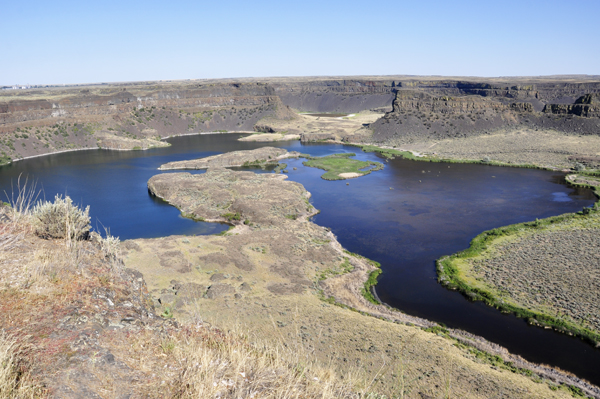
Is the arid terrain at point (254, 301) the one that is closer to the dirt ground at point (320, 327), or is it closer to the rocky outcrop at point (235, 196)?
the dirt ground at point (320, 327)

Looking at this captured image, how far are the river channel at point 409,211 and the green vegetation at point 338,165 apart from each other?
85.4 inches

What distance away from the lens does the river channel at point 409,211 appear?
23.0 metres

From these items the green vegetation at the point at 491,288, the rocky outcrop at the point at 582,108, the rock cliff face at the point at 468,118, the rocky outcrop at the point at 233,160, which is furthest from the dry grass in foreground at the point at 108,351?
the rocky outcrop at the point at 582,108

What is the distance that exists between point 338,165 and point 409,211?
26719 millimetres

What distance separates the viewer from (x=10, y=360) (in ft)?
19.8

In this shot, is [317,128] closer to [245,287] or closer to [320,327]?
[245,287]

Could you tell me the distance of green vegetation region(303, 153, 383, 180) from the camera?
6353 centimetres

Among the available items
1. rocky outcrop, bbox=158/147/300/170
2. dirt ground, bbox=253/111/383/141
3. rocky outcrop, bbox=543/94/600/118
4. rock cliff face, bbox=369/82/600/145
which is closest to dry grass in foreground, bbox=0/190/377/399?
rocky outcrop, bbox=158/147/300/170

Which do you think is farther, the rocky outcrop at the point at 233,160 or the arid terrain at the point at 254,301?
the rocky outcrop at the point at 233,160

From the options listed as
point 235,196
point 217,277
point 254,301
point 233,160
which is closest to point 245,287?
point 254,301

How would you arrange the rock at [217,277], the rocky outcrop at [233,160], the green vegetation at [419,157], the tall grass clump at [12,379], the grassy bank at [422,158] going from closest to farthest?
the tall grass clump at [12,379] < the rock at [217,277] < the grassy bank at [422,158] < the green vegetation at [419,157] < the rocky outcrop at [233,160]

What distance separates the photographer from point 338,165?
69250 mm

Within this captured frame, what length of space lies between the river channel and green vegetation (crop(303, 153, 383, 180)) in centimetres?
217

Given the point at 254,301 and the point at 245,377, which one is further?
the point at 254,301
